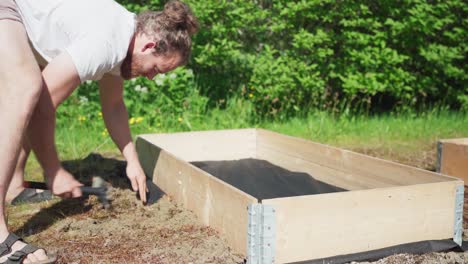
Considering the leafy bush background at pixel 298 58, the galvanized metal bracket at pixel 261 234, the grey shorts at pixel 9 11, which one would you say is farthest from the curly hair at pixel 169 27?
the leafy bush background at pixel 298 58

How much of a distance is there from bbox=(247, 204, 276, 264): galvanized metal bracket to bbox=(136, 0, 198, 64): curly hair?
3.02 ft

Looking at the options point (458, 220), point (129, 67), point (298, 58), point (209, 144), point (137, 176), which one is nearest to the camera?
point (458, 220)

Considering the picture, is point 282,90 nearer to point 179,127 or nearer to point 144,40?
point 179,127

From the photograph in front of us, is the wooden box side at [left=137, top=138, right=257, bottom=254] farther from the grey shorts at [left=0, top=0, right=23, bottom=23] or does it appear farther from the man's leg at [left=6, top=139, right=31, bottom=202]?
the grey shorts at [left=0, top=0, right=23, bottom=23]

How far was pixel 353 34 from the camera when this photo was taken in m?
5.79

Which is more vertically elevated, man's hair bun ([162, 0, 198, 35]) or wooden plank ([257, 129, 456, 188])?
man's hair bun ([162, 0, 198, 35])

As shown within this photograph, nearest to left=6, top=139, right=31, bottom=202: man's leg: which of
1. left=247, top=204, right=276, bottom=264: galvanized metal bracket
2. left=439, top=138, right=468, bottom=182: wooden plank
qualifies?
left=247, top=204, right=276, bottom=264: galvanized metal bracket

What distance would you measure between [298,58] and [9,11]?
161 inches

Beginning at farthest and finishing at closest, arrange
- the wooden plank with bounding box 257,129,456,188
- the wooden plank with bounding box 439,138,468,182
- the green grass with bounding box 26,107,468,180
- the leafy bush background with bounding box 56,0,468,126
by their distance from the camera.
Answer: the leafy bush background with bounding box 56,0,468,126 → the green grass with bounding box 26,107,468,180 → the wooden plank with bounding box 439,138,468,182 → the wooden plank with bounding box 257,129,456,188

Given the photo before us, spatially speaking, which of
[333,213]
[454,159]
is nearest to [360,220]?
[333,213]

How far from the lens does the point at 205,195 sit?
103 inches

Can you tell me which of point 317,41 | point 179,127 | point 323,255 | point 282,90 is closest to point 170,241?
point 323,255

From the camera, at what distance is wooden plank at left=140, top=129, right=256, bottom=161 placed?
13.4 ft

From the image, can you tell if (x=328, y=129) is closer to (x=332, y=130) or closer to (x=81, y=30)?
(x=332, y=130)
